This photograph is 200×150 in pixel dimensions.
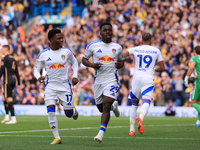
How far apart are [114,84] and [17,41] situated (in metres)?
21.6

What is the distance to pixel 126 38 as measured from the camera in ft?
83.5

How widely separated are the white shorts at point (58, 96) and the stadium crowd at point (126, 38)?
46.8 ft

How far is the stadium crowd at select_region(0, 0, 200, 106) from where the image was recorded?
22.4 meters

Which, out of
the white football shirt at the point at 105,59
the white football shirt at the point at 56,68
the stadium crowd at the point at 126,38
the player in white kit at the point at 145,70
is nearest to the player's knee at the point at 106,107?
the white football shirt at the point at 105,59

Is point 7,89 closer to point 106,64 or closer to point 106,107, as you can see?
point 106,64

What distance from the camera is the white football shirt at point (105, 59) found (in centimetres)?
789

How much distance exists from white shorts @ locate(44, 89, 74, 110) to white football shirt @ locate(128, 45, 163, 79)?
80.8 inches

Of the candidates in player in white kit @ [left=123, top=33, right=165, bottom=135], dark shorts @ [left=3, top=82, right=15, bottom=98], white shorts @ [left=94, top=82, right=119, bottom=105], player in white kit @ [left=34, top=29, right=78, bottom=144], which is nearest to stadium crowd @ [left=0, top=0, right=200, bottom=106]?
dark shorts @ [left=3, top=82, right=15, bottom=98]

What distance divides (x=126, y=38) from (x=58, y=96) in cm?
1803

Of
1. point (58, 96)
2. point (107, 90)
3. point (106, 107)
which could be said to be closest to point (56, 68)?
point (58, 96)

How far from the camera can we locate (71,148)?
6750mm

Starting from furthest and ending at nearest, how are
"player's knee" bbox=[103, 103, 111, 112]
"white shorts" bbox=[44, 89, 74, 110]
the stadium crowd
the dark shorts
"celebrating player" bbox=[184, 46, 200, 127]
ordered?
the stadium crowd → the dark shorts → "celebrating player" bbox=[184, 46, 200, 127] → "white shorts" bbox=[44, 89, 74, 110] → "player's knee" bbox=[103, 103, 111, 112]

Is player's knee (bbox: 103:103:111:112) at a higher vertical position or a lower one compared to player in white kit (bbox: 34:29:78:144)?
lower

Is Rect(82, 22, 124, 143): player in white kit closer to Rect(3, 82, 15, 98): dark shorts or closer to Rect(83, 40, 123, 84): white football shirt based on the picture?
Rect(83, 40, 123, 84): white football shirt
